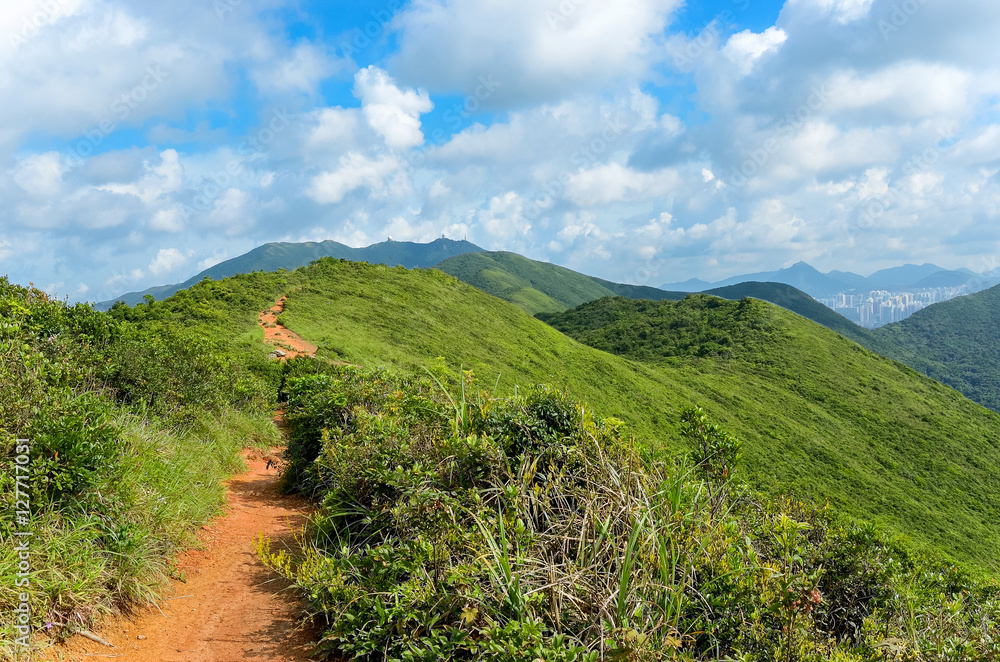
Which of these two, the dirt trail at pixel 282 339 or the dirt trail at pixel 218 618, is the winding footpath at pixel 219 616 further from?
the dirt trail at pixel 282 339

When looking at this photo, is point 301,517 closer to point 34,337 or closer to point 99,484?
point 99,484

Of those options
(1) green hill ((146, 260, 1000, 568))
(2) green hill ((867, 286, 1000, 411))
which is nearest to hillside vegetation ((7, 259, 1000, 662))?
(1) green hill ((146, 260, 1000, 568))

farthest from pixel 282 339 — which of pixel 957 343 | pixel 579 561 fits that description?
pixel 957 343

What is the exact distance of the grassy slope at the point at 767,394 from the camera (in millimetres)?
27953

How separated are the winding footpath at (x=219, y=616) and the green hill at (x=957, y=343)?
135 meters

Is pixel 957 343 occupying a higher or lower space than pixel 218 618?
lower

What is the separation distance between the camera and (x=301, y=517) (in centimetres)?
680

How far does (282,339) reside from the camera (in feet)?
72.5

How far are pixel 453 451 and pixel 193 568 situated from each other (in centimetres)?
277

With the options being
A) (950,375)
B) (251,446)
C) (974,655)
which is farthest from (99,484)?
(950,375)

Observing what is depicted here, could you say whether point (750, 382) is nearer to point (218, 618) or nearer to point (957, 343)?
point (218, 618)

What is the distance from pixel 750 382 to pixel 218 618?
4498 centimetres

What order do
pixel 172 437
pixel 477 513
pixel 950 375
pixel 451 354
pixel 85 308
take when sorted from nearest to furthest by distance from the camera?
pixel 477 513, pixel 172 437, pixel 85 308, pixel 451 354, pixel 950 375

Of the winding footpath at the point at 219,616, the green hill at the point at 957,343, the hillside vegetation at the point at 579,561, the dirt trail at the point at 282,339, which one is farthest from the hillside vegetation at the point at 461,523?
the green hill at the point at 957,343
